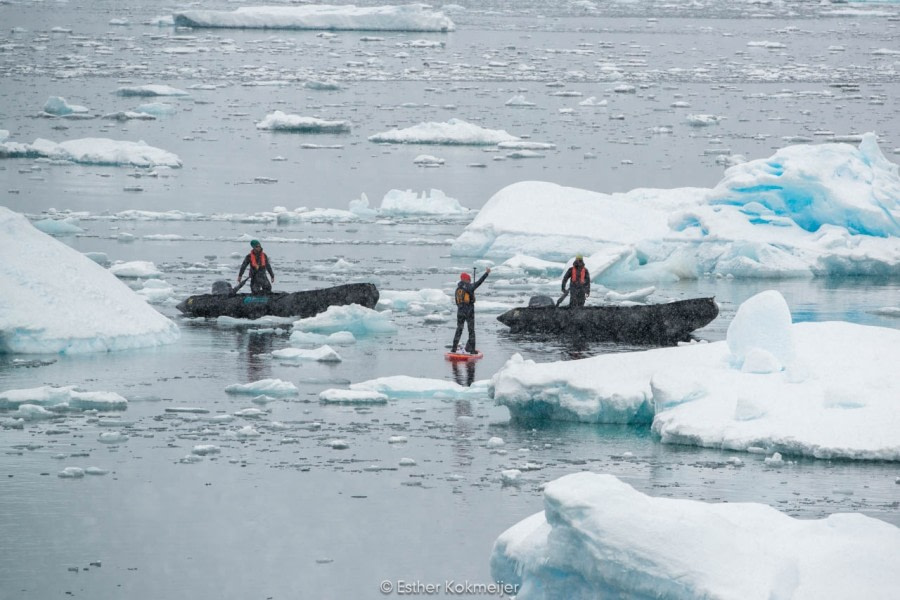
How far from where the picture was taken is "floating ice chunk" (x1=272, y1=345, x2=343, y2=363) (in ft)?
66.1

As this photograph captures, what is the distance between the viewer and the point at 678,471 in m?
15.2

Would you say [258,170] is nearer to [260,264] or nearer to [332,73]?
[260,264]

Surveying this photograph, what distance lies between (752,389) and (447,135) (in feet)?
98.6

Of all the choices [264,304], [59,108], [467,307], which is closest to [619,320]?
[467,307]

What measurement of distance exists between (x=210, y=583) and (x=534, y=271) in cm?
1660

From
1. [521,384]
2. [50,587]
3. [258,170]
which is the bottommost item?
[50,587]

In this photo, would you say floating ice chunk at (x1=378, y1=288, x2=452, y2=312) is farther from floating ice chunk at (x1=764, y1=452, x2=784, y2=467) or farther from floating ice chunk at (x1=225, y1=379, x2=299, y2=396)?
floating ice chunk at (x1=764, y1=452, x2=784, y2=467)

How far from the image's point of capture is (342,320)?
22.1m

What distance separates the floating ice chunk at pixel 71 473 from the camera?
48.3 ft

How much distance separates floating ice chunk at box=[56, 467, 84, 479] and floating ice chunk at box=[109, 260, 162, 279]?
1154 cm

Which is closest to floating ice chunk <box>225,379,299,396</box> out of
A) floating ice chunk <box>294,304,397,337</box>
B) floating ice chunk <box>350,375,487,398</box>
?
floating ice chunk <box>350,375,487,398</box>

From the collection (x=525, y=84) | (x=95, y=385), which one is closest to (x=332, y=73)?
(x=525, y=84)

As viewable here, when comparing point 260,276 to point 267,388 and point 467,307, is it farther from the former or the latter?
point 267,388

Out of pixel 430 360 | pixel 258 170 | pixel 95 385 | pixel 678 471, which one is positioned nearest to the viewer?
pixel 678 471
